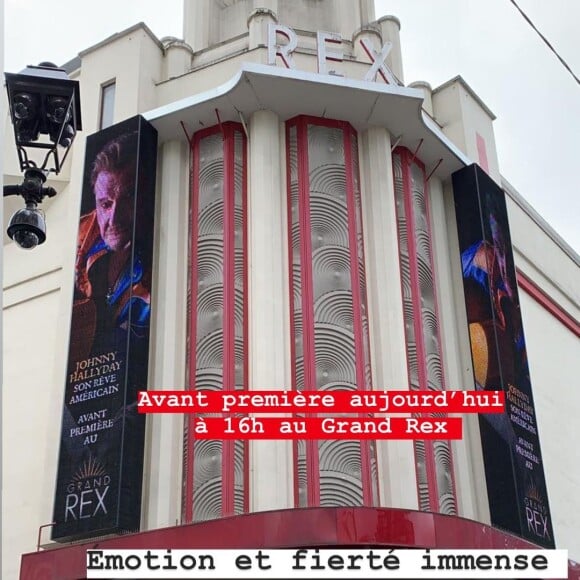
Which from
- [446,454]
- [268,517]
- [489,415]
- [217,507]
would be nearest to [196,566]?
[268,517]

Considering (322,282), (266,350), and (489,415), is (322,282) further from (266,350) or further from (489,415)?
(489,415)

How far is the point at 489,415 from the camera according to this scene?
15.4 m

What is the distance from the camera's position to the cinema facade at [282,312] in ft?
43.2

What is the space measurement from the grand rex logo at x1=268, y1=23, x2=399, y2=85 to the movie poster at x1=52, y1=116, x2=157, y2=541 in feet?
8.93

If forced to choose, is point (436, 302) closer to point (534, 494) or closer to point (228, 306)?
point (534, 494)

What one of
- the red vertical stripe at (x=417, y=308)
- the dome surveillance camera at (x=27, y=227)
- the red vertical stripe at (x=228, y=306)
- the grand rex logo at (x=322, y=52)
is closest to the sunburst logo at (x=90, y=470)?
the red vertical stripe at (x=228, y=306)

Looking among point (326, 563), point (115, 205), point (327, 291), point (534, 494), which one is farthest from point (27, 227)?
point (534, 494)

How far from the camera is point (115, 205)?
15.6 meters

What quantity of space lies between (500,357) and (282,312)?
13.7 ft

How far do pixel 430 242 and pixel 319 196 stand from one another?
243 centimetres

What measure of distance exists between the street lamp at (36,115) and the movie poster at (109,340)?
771 cm

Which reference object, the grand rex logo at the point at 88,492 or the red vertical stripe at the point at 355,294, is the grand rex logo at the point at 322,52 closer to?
the red vertical stripe at the point at 355,294
